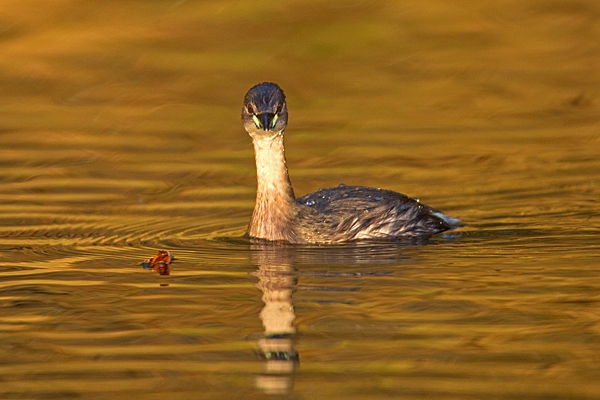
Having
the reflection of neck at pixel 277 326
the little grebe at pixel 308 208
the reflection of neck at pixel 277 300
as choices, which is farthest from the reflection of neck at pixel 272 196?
the reflection of neck at pixel 277 300

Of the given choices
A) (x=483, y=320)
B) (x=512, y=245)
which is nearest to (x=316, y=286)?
(x=483, y=320)

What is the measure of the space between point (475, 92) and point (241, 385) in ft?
39.3

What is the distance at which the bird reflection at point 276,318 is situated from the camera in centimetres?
766

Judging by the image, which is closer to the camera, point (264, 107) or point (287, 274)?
point (287, 274)

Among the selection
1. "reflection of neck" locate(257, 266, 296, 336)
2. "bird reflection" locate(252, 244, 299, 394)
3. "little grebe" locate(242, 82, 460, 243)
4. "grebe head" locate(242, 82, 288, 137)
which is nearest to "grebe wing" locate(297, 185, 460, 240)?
"little grebe" locate(242, 82, 460, 243)

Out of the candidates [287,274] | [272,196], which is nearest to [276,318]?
[287,274]

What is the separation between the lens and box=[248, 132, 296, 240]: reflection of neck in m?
12.1

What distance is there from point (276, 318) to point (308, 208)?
338 centimetres

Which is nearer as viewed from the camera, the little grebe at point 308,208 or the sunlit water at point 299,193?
the sunlit water at point 299,193

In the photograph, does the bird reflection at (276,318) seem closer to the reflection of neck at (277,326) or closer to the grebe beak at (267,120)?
the reflection of neck at (277,326)

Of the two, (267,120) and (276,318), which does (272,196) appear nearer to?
(267,120)

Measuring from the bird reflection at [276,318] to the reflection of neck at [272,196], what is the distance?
302mm

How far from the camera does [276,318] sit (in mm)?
8984

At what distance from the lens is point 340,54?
20703mm
